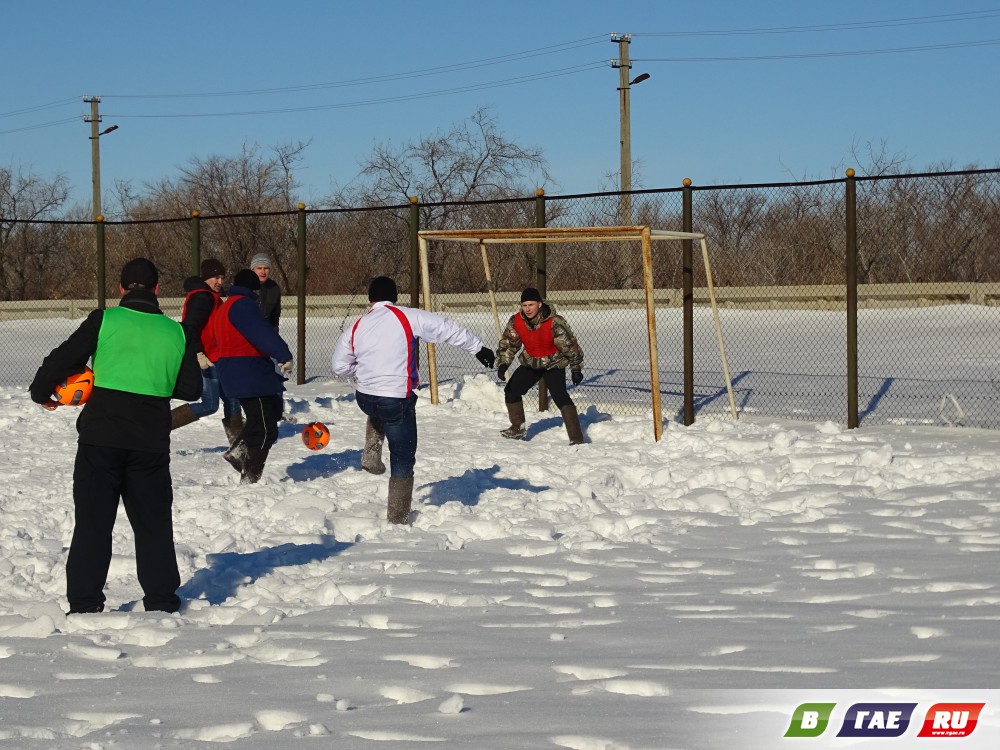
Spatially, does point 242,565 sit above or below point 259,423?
below

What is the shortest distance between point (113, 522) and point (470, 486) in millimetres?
3887

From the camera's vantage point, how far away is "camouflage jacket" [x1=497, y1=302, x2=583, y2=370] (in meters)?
11.7

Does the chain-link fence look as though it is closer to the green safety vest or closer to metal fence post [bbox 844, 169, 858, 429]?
metal fence post [bbox 844, 169, 858, 429]

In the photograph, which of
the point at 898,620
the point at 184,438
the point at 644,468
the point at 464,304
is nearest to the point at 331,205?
the point at 464,304

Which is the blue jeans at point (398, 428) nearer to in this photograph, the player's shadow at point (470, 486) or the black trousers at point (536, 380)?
the player's shadow at point (470, 486)

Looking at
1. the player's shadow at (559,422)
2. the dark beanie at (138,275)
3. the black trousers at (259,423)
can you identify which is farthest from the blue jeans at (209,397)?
the dark beanie at (138,275)

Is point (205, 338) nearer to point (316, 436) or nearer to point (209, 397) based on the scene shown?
point (209, 397)

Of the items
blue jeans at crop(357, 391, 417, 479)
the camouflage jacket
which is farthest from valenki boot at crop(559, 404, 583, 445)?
blue jeans at crop(357, 391, 417, 479)

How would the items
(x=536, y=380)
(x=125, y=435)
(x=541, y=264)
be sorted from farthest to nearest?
(x=541, y=264) → (x=536, y=380) → (x=125, y=435)

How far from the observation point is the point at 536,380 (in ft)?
39.0

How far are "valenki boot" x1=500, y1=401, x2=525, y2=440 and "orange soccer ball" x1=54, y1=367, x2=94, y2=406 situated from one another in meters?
6.37

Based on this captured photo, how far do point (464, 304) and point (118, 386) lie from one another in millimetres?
15475

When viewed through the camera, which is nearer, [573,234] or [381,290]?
[381,290]

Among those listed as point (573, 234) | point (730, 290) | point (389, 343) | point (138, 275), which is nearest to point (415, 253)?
point (573, 234)
